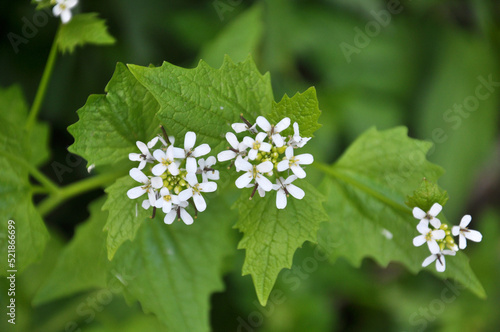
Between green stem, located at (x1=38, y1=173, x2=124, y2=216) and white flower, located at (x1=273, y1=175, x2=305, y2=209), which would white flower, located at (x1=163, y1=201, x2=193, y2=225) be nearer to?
white flower, located at (x1=273, y1=175, x2=305, y2=209)

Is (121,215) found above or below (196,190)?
below

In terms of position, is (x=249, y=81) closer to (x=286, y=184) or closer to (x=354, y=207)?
(x=286, y=184)

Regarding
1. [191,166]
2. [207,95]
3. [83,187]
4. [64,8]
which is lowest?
[83,187]

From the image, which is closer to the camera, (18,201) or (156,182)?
(156,182)

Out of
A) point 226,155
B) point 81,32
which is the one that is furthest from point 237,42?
point 226,155

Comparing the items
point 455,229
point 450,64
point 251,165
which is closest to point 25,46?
point 251,165

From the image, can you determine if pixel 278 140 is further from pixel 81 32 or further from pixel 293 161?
pixel 81 32
